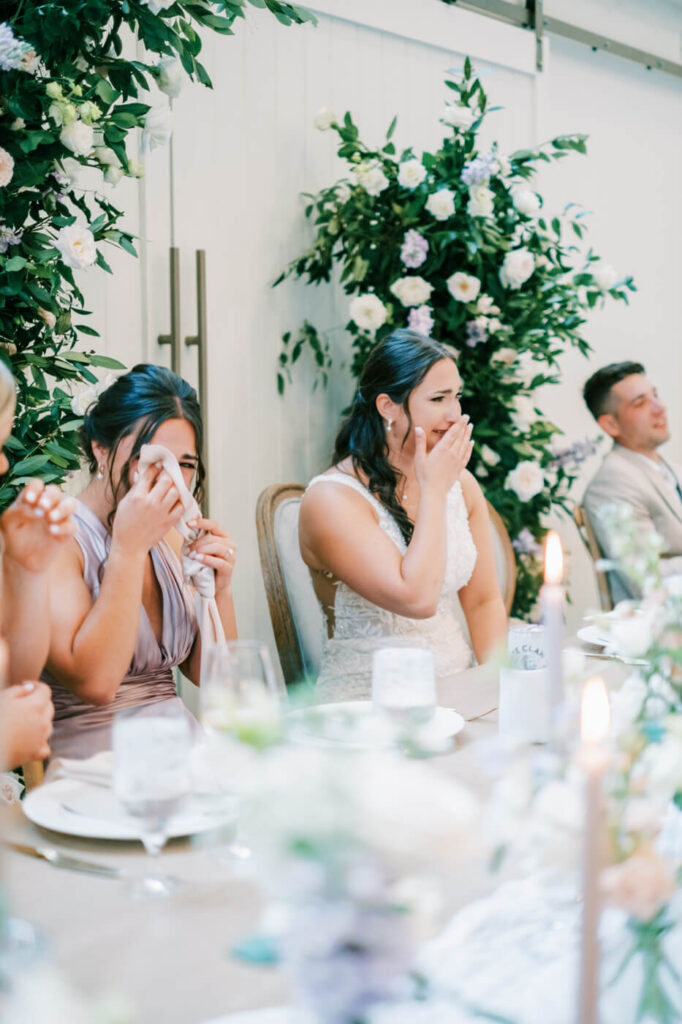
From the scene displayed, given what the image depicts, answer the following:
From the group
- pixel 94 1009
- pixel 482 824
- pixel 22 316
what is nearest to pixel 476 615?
pixel 22 316

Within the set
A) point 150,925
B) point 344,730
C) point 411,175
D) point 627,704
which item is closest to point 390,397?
point 411,175

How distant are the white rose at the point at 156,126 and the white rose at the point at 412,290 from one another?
98cm

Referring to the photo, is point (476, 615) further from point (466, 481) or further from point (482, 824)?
point (482, 824)

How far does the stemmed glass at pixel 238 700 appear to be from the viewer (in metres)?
0.61

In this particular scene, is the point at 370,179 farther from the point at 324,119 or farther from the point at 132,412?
the point at 132,412

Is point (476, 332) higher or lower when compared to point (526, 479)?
higher

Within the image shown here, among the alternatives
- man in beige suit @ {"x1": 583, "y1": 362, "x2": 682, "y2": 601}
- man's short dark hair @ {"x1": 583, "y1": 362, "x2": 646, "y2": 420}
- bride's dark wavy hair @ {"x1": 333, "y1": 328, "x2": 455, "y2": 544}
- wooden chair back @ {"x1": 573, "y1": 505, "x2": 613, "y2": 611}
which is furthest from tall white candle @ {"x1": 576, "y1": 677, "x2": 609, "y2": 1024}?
man's short dark hair @ {"x1": 583, "y1": 362, "x2": 646, "y2": 420}

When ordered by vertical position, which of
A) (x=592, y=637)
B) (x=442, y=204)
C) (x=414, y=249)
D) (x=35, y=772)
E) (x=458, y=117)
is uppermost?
(x=458, y=117)

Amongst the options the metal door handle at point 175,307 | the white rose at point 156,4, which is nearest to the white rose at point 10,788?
the metal door handle at point 175,307

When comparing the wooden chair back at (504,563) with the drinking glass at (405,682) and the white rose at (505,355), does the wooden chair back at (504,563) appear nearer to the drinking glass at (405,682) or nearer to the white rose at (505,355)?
the white rose at (505,355)

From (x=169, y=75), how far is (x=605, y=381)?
2227 millimetres

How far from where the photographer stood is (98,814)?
102 cm

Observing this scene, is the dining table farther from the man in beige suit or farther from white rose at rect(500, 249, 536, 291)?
the man in beige suit

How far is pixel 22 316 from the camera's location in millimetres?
1994
